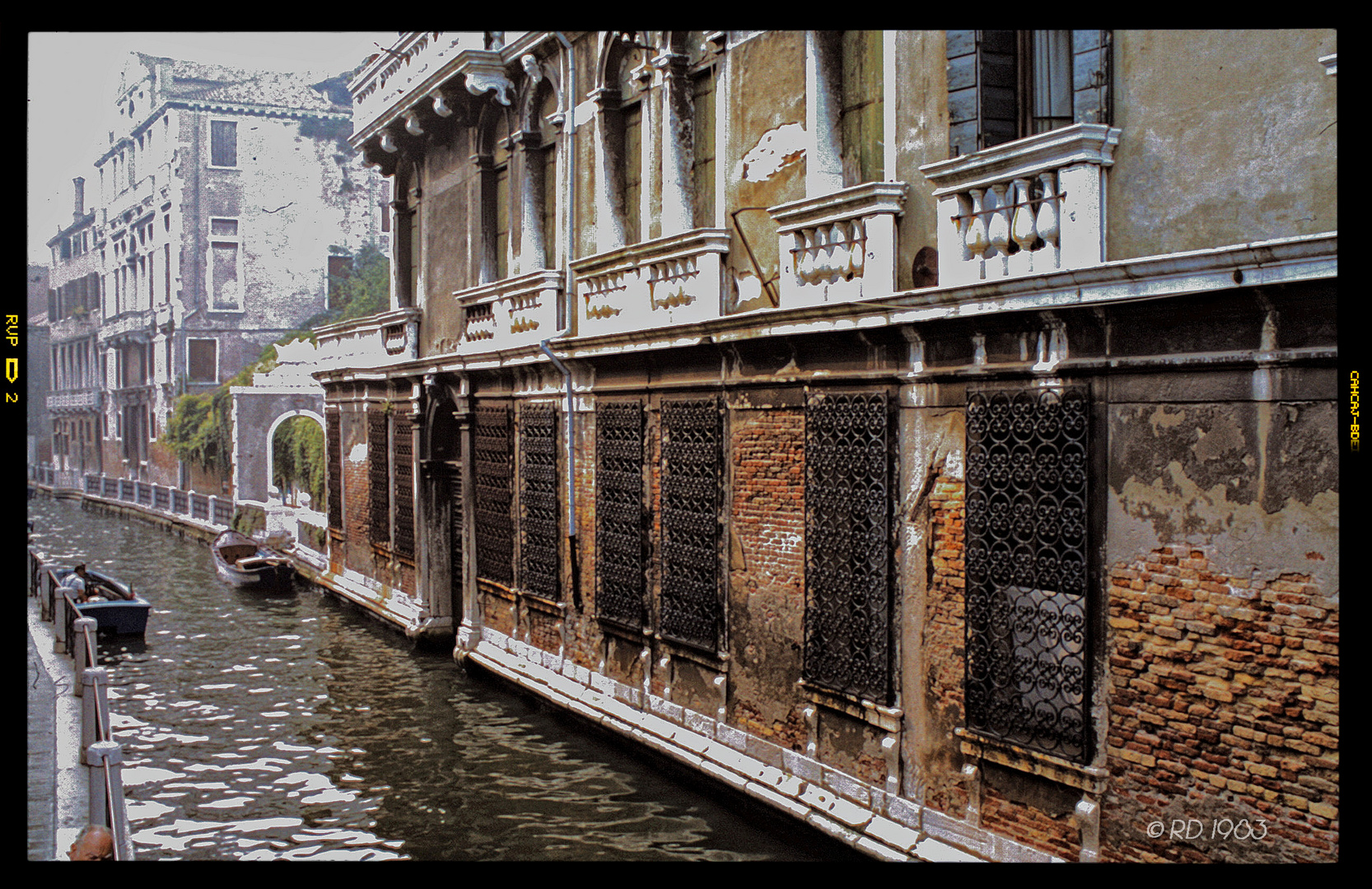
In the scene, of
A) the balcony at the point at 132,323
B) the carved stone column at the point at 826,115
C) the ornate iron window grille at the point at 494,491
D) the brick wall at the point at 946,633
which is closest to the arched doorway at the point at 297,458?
the balcony at the point at 132,323

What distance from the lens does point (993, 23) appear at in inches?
194

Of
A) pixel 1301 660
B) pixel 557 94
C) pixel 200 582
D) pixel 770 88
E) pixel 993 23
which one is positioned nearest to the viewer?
pixel 993 23

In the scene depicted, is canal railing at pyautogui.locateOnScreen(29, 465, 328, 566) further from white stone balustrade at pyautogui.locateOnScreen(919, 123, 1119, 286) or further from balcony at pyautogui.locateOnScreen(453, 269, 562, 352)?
white stone balustrade at pyautogui.locateOnScreen(919, 123, 1119, 286)

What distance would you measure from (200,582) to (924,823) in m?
20.5

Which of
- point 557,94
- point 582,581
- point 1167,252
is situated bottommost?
point 582,581

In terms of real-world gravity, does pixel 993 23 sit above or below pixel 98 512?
above

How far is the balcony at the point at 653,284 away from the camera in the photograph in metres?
10.2

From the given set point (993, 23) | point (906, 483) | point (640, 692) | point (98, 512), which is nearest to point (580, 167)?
point (640, 692)

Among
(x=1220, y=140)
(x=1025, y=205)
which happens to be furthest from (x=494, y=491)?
(x=1220, y=140)

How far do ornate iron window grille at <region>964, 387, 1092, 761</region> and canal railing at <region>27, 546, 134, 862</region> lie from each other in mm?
4581

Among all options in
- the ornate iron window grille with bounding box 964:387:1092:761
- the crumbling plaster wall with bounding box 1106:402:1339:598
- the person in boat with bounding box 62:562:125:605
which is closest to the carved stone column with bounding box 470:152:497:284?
the person in boat with bounding box 62:562:125:605

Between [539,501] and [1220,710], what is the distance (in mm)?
8696

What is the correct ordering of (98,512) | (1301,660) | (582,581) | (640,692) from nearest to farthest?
(1301,660), (640,692), (582,581), (98,512)

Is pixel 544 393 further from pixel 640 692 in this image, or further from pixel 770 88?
pixel 770 88
